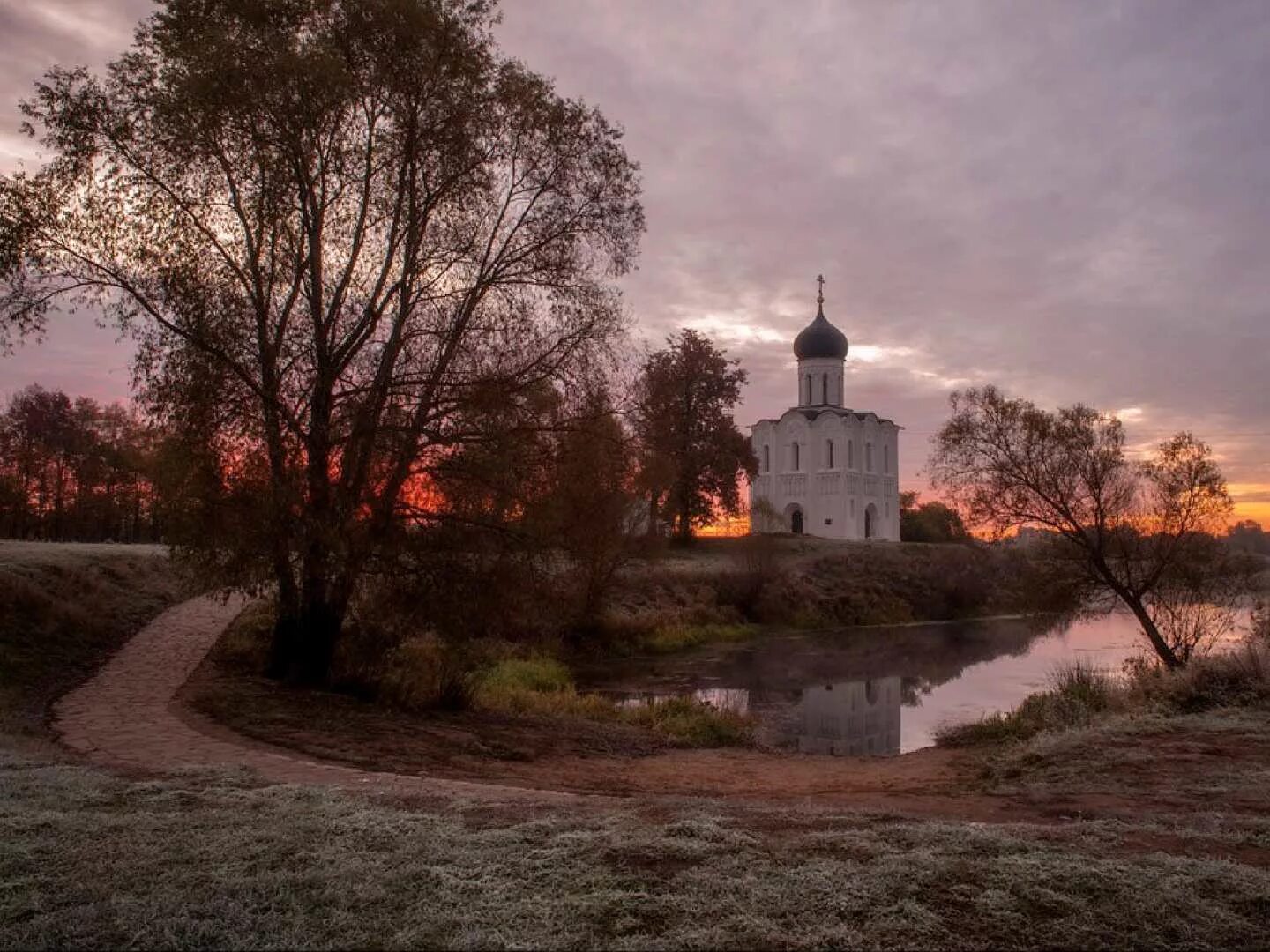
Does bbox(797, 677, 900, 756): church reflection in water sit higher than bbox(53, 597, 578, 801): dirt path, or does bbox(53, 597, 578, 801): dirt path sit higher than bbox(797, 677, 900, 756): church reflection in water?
bbox(53, 597, 578, 801): dirt path

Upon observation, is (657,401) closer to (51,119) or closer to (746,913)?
(51,119)

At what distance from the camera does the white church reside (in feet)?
206

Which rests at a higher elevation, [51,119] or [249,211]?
[51,119]

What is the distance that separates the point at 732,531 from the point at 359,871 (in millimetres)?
45844

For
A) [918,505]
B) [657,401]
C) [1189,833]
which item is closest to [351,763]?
[1189,833]

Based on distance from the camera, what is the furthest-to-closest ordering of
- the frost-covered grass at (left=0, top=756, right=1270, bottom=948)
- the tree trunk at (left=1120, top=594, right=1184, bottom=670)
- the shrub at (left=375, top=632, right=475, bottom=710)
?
the tree trunk at (left=1120, top=594, right=1184, bottom=670) < the shrub at (left=375, top=632, right=475, bottom=710) < the frost-covered grass at (left=0, top=756, right=1270, bottom=948)

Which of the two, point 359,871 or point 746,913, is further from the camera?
point 359,871

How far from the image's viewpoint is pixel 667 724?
15102 millimetres

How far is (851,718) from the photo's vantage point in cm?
1853

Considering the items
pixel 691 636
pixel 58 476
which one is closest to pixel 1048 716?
pixel 691 636

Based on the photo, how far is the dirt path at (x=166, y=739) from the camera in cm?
745

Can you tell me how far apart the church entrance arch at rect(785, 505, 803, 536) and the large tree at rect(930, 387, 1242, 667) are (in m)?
43.0

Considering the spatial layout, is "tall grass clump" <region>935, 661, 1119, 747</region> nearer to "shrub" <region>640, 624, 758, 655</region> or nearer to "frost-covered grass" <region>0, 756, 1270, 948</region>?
"frost-covered grass" <region>0, 756, 1270, 948</region>

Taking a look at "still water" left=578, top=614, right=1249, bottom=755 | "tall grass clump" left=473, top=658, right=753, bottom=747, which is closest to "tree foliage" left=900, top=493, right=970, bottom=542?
"still water" left=578, top=614, right=1249, bottom=755
